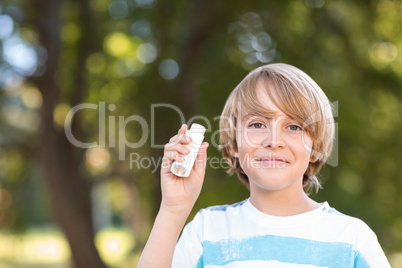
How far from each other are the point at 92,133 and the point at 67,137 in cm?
201

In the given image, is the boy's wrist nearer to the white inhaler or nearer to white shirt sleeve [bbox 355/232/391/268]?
the white inhaler

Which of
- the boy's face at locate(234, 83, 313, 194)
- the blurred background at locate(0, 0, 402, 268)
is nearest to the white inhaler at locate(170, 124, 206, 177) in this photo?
the boy's face at locate(234, 83, 313, 194)

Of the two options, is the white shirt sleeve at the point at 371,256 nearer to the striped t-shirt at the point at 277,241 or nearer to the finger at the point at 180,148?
the striped t-shirt at the point at 277,241

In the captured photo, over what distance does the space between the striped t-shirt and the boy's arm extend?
0.32 feet

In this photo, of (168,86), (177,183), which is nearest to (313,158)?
(177,183)

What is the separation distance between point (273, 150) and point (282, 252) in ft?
1.10

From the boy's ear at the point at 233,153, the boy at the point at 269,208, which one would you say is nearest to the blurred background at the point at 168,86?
the boy's ear at the point at 233,153

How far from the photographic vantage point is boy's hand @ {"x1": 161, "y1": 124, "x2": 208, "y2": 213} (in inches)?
64.7

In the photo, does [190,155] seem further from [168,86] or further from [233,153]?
[168,86]

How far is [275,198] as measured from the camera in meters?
1.76

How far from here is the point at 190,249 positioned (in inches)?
67.9

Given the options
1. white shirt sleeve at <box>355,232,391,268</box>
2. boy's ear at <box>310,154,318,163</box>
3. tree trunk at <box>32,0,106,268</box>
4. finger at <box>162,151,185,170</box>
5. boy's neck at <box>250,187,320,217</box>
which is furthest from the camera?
tree trunk at <box>32,0,106,268</box>

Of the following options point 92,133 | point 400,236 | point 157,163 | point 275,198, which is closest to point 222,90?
point 157,163

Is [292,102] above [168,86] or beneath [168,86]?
beneath
